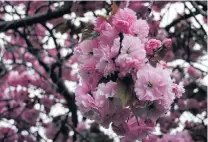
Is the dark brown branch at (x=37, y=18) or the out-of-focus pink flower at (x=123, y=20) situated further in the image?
the dark brown branch at (x=37, y=18)

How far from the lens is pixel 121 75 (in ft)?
4.86

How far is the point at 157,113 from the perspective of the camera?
1.54 metres

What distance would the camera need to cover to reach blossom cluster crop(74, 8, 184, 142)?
148 cm

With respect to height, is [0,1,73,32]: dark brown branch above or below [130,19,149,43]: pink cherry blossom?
above

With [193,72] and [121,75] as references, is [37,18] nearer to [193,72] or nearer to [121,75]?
[121,75]

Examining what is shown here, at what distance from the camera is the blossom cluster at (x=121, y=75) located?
4.84 ft

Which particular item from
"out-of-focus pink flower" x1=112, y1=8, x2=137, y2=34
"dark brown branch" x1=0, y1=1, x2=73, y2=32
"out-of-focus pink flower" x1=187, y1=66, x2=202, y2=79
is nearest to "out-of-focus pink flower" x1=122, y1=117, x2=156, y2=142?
"out-of-focus pink flower" x1=112, y1=8, x2=137, y2=34

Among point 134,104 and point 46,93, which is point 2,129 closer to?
point 46,93

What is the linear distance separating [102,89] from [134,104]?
0.12m

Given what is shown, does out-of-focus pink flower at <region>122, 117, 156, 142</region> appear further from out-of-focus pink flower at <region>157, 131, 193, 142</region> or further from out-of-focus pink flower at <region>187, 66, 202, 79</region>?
out-of-focus pink flower at <region>187, 66, 202, 79</region>

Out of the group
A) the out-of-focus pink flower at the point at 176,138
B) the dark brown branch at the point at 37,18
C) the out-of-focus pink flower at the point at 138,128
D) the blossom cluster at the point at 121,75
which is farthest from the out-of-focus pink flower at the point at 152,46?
the dark brown branch at the point at 37,18

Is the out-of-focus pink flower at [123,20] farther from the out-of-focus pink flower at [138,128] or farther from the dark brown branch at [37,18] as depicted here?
the dark brown branch at [37,18]

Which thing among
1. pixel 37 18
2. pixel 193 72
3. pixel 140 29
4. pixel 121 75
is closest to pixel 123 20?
pixel 140 29

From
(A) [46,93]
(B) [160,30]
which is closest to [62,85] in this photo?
(A) [46,93]
